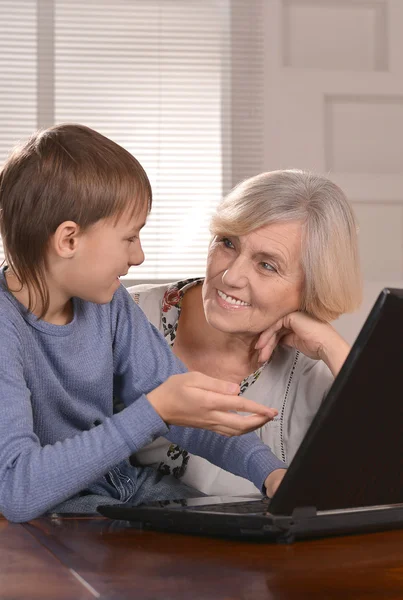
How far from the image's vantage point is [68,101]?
3320 mm

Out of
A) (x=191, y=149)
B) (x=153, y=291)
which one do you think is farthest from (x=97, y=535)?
(x=191, y=149)

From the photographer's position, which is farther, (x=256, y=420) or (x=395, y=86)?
(x=395, y=86)

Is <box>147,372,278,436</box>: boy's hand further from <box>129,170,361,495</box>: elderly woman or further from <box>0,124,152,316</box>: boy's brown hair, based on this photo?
<box>129,170,361,495</box>: elderly woman

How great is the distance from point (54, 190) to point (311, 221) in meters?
0.75

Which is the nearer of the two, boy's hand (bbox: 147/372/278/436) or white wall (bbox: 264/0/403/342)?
boy's hand (bbox: 147/372/278/436)

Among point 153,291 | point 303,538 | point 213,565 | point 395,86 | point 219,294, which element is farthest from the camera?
point 395,86

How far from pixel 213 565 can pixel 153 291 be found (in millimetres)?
1289

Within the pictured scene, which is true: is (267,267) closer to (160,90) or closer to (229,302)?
(229,302)

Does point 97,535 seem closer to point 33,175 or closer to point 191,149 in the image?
point 33,175

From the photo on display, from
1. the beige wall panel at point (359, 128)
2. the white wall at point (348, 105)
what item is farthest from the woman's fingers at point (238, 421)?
the beige wall panel at point (359, 128)

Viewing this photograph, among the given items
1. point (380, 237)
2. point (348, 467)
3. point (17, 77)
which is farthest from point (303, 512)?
point (17, 77)

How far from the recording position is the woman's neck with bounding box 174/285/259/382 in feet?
6.48

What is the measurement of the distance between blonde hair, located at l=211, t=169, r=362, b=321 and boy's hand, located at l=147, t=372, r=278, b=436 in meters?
0.76

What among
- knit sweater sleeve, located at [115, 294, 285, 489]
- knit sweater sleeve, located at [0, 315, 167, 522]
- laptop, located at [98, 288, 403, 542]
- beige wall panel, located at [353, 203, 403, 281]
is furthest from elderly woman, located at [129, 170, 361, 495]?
beige wall panel, located at [353, 203, 403, 281]
